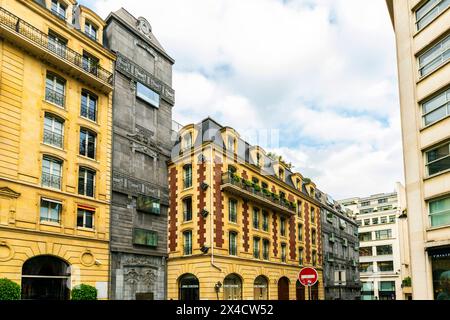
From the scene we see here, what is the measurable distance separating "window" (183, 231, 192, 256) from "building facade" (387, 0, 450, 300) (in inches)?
637

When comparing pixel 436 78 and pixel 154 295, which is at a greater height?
pixel 436 78

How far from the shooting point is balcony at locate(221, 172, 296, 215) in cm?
3278

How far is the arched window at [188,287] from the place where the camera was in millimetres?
30344

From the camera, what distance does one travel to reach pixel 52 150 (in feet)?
76.2

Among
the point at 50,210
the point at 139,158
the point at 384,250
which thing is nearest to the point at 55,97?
the point at 50,210

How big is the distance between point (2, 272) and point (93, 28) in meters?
16.7

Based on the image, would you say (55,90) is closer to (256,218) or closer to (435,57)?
(256,218)

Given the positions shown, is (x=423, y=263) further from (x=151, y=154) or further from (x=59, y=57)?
(x=59, y=57)

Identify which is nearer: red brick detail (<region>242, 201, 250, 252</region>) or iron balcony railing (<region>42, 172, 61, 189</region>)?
iron balcony railing (<region>42, 172, 61, 189</region>)

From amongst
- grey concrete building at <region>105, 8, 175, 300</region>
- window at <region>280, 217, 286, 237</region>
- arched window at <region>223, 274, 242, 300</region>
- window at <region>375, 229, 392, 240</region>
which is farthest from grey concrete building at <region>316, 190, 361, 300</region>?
grey concrete building at <region>105, 8, 175, 300</region>

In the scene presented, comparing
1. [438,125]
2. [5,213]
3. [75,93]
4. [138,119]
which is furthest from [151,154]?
[438,125]

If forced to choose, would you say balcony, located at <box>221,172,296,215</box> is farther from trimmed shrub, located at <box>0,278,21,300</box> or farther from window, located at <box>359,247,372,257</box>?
window, located at <box>359,247,372,257</box>

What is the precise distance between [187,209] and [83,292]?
11113mm

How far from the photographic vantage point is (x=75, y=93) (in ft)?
83.9
